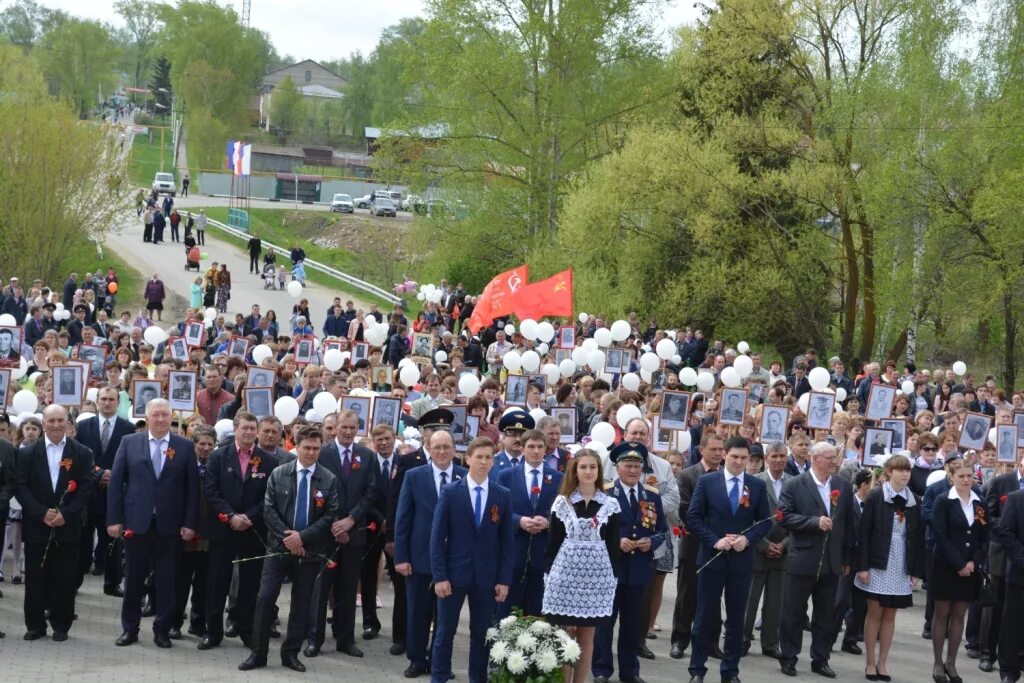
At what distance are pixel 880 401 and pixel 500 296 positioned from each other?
9159mm

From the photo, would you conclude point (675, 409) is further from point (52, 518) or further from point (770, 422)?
point (52, 518)

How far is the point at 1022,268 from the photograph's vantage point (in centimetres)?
2983

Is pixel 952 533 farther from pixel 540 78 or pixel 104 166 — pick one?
pixel 104 166

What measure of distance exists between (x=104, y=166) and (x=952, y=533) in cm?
3750

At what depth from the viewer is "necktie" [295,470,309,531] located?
11.0 metres

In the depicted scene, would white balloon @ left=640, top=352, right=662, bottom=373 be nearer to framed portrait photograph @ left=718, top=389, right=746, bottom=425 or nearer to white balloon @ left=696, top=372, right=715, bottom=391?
white balloon @ left=696, top=372, right=715, bottom=391

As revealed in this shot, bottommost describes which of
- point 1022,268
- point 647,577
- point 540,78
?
point 647,577

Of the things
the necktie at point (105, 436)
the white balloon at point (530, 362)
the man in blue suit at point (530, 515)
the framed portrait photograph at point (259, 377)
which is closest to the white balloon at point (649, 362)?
the white balloon at point (530, 362)

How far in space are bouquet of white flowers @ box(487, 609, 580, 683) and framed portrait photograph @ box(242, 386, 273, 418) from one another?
7.32m

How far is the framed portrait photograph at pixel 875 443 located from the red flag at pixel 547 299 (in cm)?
1029

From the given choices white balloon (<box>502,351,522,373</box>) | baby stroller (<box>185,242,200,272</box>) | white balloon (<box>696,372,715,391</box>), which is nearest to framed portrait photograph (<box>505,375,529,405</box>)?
white balloon (<box>502,351,522,373</box>)

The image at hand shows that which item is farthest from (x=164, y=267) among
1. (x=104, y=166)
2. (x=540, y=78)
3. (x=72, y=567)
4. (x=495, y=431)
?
(x=72, y=567)

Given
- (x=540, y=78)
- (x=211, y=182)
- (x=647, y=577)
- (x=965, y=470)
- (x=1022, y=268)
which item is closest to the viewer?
(x=647, y=577)

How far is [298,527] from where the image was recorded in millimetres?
10984
